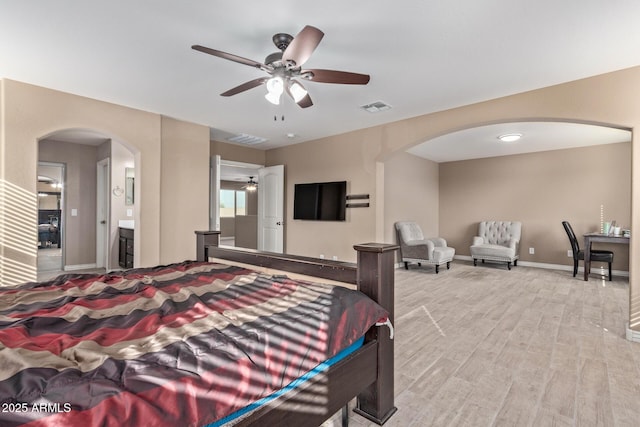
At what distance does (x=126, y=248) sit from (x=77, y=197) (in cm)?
185

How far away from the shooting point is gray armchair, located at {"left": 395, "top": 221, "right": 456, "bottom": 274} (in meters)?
5.82

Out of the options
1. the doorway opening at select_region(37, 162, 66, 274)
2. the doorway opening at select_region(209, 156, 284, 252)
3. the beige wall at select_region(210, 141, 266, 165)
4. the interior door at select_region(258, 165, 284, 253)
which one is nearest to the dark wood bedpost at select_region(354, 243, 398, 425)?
the doorway opening at select_region(209, 156, 284, 252)

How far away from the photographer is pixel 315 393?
1248 millimetres

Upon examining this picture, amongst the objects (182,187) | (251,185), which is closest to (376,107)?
(182,187)

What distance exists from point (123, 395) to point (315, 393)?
0.72 metres

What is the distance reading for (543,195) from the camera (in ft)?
21.6

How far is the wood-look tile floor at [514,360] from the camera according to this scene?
179 centimetres

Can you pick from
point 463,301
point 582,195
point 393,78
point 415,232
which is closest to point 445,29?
point 393,78

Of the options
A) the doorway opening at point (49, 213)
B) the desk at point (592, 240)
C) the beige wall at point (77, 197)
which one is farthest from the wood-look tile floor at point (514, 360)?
the doorway opening at point (49, 213)

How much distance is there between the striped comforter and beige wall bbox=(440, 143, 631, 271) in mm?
6624

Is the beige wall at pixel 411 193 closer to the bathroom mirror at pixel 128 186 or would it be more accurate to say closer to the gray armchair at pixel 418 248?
the gray armchair at pixel 418 248

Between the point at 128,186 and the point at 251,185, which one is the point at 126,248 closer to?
the point at 128,186

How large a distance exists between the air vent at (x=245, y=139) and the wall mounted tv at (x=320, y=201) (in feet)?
3.71

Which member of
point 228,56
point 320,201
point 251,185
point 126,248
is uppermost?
point 228,56
